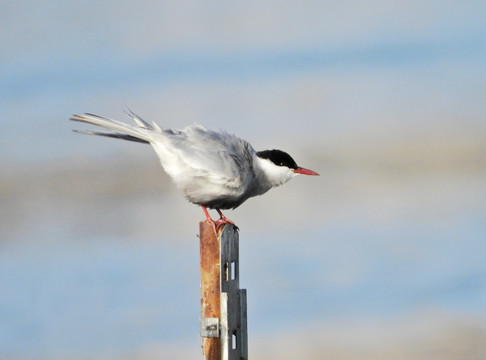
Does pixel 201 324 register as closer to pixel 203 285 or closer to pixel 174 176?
pixel 203 285

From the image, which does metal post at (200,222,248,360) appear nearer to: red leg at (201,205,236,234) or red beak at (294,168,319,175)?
red leg at (201,205,236,234)

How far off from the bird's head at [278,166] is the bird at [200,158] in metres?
0.31

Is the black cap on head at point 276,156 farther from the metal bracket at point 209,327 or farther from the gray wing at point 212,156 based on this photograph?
the metal bracket at point 209,327

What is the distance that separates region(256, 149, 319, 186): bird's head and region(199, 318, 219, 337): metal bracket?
2.19 metres

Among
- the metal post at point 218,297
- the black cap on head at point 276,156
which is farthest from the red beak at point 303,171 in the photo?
the metal post at point 218,297

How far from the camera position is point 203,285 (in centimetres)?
869

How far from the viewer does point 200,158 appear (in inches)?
371

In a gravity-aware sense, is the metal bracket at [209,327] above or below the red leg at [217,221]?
below

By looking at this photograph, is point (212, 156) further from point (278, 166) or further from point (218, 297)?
point (218, 297)

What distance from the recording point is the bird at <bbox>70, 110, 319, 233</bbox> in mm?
9336

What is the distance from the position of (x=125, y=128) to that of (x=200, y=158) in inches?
31.9

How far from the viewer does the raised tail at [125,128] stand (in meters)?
9.06

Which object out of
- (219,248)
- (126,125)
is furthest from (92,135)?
(219,248)

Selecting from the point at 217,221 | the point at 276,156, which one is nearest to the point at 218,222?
the point at 217,221
